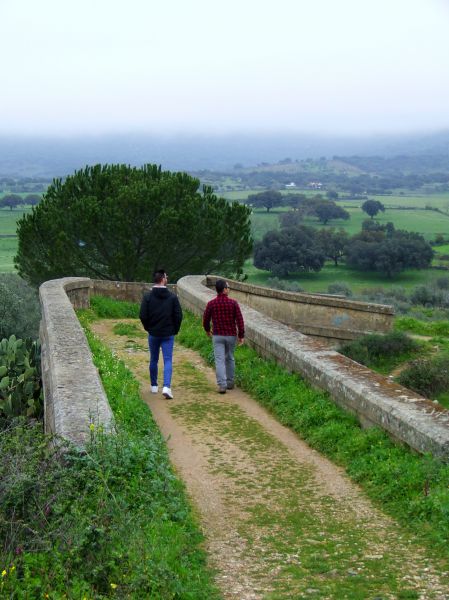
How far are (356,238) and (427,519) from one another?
83.3m

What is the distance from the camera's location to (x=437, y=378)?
14094mm

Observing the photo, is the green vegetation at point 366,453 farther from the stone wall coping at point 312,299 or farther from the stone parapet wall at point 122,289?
the stone parapet wall at point 122,289

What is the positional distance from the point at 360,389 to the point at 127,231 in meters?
23.2

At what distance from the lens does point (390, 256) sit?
245 feet

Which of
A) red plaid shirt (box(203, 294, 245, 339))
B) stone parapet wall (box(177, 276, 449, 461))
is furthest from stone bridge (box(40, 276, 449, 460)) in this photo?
red plaid shirt (box(203, 294, 245, 339))

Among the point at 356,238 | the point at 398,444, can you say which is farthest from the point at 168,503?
the point at 356,238

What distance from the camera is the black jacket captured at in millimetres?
9750

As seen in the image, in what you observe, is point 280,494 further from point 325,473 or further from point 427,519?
point 427,519

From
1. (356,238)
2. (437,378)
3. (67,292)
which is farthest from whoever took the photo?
(356,238)

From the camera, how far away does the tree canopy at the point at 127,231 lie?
3016cm

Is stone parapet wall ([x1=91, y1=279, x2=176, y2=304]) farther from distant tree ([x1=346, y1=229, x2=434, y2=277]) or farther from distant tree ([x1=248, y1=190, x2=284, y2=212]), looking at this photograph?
distant tree ([x1=248, y1=190, x2=284, y2=212])

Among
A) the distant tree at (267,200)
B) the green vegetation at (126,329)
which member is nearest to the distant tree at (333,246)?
the distant tree at (267,200)

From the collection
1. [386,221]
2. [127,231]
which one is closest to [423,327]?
[127,231]

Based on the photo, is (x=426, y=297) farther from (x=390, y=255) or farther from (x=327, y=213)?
(x=327, y=213)
